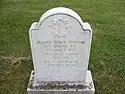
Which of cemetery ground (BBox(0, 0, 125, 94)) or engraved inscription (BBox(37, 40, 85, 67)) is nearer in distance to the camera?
engraved inscription (BBox(37, 40, 85, 67))

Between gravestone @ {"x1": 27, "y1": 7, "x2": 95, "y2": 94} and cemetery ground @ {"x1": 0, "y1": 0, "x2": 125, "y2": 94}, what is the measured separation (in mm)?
807

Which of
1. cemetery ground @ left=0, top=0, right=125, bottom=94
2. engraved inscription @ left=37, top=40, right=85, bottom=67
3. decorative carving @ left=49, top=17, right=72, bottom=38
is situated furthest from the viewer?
cemetery ground @ left=0, top=0, right=125, bottom=94

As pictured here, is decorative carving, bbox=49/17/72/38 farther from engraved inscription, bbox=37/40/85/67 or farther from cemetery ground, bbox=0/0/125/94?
cemetery ground, bbox=0/0/125/94

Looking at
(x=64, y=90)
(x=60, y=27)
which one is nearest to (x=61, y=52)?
(x=60, y=27)

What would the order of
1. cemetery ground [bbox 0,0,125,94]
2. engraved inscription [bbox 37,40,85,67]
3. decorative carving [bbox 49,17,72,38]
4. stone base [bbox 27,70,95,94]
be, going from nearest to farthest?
decorative carving [bbox 49,17,72,38], engraved inscription [bbox 37,40,85,67], stone base [bbox 27,70,95,94], cemetery ground [bbox 0,0,125,94]

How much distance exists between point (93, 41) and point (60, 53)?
3077mm

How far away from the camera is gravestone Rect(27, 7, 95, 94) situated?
4141mm

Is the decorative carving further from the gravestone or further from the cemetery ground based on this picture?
the cemetery ground

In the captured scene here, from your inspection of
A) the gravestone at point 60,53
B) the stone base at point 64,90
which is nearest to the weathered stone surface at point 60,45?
the gravestone at point 60,53

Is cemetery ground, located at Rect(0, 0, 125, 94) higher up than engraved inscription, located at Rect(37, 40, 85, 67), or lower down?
lower down

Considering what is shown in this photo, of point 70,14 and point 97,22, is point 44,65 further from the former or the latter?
point 97,22

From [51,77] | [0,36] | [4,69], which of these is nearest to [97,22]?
[0,36]

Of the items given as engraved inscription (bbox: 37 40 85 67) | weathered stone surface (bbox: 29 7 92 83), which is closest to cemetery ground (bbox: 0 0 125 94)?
weathered stone surface (bbox: 29 7 92 83)

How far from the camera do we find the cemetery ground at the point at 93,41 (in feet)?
18.5
